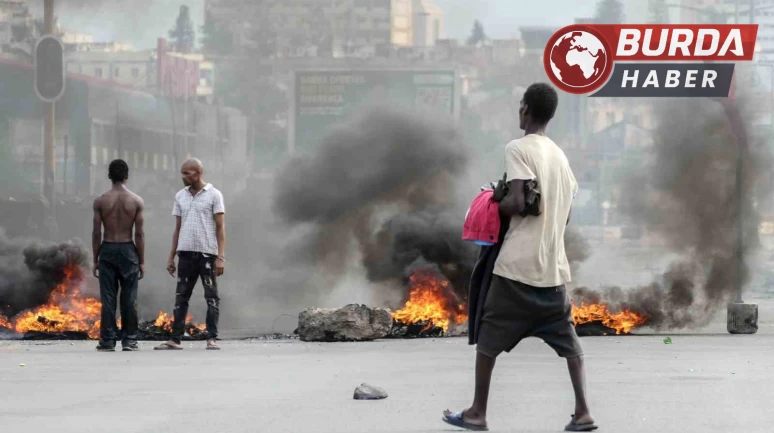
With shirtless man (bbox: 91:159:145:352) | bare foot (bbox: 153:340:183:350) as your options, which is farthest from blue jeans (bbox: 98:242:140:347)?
bare foot (bbox: 153:340:183:350)

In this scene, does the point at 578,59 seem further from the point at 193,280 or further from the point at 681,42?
the point at 193,280

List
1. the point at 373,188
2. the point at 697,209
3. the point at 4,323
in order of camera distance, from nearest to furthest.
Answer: the point at 4,323, the point at 697,209, the point at 373,188

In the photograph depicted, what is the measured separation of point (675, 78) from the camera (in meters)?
17.9

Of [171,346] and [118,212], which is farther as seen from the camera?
[171,346]

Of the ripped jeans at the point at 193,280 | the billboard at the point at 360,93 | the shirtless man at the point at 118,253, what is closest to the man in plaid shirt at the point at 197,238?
the ripped jeans at the point at 193,280

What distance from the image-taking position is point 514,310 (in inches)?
234

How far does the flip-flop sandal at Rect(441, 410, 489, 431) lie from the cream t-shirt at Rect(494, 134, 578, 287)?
692mm

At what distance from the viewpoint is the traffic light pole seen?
26891 millimetres

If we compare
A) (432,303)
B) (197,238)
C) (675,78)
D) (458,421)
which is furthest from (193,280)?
(675,78)

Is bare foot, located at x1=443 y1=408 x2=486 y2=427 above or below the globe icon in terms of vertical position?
below

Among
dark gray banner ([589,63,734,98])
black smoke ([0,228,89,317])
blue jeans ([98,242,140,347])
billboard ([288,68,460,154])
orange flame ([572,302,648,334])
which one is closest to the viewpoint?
blue jeans ([98,242,140,347])

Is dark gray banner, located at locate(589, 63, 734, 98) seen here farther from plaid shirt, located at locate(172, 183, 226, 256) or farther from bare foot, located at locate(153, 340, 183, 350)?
bare foot, located at locate(153, 340, 183, 350)

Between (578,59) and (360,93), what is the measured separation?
296 inches

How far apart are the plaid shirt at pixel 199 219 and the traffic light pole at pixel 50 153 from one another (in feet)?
53.5
